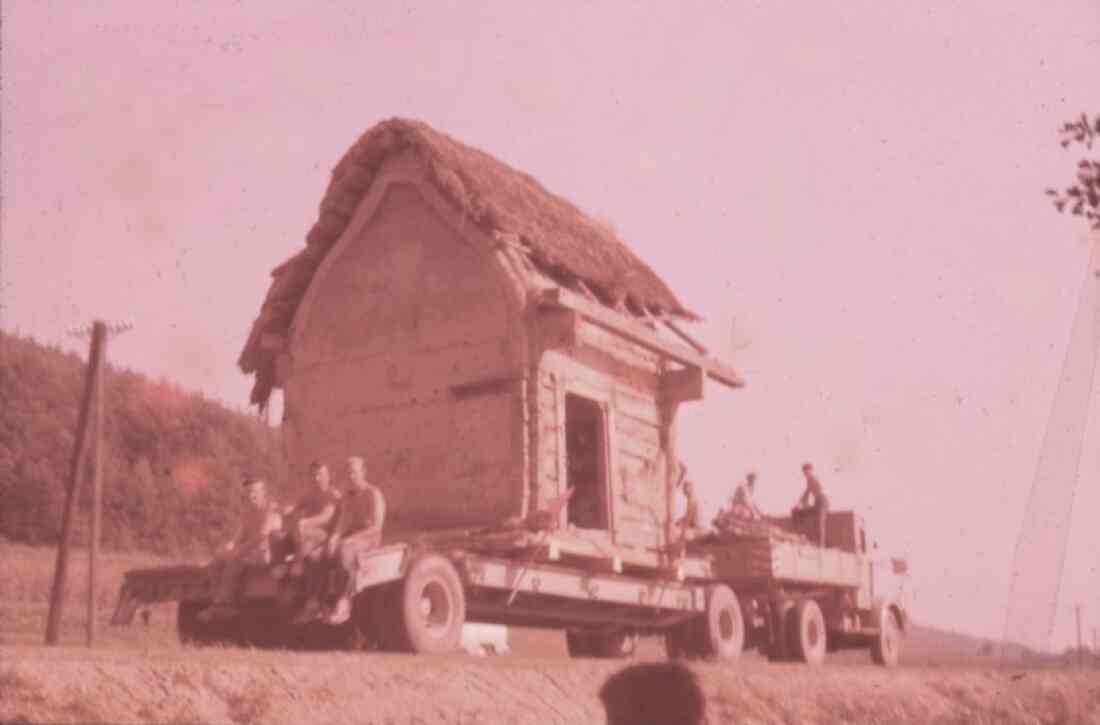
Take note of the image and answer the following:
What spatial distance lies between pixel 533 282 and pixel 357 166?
2949mm

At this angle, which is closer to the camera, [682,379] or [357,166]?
[357,166]

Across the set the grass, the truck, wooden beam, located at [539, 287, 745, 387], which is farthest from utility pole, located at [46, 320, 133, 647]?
wooden beam, located at [539, 287, 745, 387]

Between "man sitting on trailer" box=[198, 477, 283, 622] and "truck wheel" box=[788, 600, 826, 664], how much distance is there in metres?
9.00

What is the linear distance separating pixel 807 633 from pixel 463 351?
7124 mm

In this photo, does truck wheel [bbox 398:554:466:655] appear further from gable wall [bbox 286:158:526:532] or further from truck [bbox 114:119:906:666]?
gable wall [bbox 286:158:526:532]

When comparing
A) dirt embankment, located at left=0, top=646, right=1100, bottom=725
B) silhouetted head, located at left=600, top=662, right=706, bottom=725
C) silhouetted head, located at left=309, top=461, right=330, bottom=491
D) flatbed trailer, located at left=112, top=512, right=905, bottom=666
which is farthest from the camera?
silhouetted head, located at left=309, top=461, right=330, bottom=491

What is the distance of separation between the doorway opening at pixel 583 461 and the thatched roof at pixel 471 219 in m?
1.68

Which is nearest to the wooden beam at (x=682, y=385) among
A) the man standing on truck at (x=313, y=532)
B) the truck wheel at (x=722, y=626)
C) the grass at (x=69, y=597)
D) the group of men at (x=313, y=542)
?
the truck wheel at (x=722, y=626)

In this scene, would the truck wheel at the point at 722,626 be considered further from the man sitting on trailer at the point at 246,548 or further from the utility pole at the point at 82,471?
the utility pole at the point at 82,471

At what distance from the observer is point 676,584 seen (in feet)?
54.0


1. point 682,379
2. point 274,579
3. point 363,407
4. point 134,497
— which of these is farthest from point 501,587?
point 134,497

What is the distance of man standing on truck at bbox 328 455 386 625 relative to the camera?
10.8 metres

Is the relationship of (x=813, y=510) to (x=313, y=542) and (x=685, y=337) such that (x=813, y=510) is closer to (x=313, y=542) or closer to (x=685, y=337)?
(x=685, y=337)

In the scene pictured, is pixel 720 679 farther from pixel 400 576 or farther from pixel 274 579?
pixel 274 579
